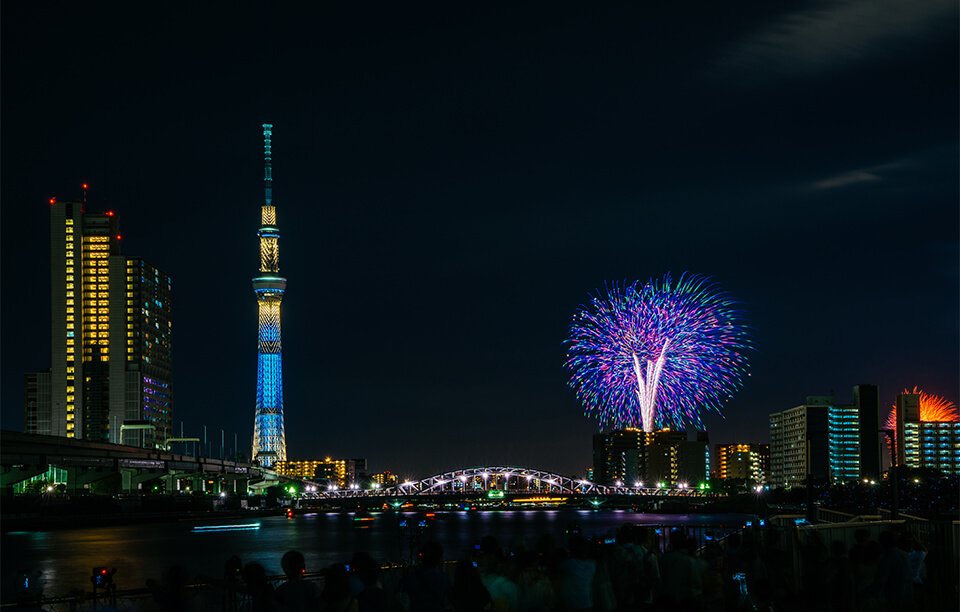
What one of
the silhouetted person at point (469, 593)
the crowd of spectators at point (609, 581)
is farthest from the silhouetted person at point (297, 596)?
the silhouetted person at point (469, 593)

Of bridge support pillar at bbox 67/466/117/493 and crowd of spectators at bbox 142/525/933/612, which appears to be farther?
bridge support pillar at bbox 67/466/117/493

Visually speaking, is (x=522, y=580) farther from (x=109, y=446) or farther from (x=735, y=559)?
(x=109, y=446)

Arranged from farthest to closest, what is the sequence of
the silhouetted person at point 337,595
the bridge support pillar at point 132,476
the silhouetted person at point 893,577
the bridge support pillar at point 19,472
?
the bridge support pillar at point 132,476 → the bridge support pillar at point 19,472 → the silhouetted person at point 893,577 → the silhouetted person at point 337,595

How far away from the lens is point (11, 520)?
137m

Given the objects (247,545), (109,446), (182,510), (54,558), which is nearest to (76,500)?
(109,446)

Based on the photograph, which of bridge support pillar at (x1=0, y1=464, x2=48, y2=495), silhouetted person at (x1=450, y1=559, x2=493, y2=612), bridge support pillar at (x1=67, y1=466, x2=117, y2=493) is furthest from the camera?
bridge support pillar at (x1=67, y1=466, x2=117, y2=493)

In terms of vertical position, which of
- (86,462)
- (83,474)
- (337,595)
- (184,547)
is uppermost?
(337,595)

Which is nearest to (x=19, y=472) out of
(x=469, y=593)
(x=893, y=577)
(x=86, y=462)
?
(x=86, y=462)

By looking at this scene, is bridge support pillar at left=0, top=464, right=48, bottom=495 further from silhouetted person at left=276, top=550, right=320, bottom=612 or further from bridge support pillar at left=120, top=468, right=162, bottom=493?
silhouetted person at left=276, top=550, right=320, bottom=612

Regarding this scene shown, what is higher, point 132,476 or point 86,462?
point 86,462

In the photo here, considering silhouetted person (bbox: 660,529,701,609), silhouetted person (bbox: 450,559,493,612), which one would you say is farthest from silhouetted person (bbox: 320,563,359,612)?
silhouetted person (bbox: 660,529,701,609)

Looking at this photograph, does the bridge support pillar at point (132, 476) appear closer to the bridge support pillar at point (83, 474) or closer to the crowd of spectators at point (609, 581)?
the bridge support pillar at point (83, 474)

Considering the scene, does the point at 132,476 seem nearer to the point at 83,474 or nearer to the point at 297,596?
the point at 83,474

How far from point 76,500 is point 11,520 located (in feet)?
60.5
